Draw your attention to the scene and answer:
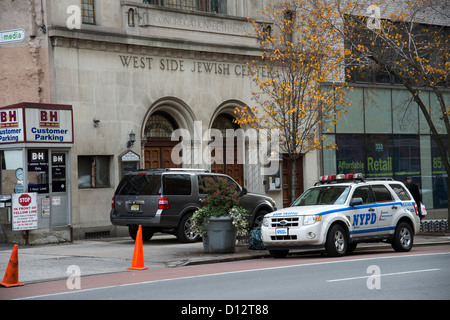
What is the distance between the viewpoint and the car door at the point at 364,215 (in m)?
17.5

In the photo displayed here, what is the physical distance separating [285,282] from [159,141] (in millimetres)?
14132

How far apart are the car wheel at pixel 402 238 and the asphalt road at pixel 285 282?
6.58 ft

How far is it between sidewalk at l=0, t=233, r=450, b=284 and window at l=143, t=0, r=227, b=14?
870 cm

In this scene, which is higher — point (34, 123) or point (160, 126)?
point (160, 126)

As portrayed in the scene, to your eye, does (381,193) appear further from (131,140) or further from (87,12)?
(87,12)

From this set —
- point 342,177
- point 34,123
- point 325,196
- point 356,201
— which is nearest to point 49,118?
point 34,123

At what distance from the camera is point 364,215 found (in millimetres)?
Answer: 17688

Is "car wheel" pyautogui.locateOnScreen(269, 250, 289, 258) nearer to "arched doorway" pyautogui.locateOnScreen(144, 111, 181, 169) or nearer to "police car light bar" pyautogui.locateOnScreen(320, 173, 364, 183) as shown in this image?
"police car light bar" pyautogui.locateOnScreen(320, 173, 364, 183)

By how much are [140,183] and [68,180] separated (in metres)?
2.32

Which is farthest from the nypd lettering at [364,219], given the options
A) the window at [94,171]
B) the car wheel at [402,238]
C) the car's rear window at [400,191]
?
the window at [94,171]

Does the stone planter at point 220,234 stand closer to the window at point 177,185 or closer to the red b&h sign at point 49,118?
the window at point 177,185
